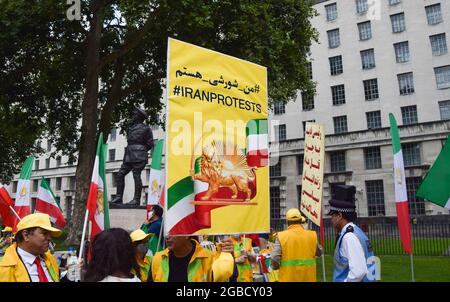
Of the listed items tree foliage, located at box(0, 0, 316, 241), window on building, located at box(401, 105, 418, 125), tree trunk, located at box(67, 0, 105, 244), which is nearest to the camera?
tree foliage, located at box(0, 0, 316, 241)

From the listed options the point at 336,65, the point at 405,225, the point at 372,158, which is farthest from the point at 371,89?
the point at 405,225

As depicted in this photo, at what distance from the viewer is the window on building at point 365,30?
43.6 metres

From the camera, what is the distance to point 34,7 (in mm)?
16625

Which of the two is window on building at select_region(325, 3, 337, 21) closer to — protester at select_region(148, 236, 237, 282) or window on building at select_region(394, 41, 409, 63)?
window on building at select_region(394, 41, 409, 63)

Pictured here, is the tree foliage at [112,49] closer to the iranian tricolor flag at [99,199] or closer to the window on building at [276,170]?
the iranian tricolor flag at [99,199]

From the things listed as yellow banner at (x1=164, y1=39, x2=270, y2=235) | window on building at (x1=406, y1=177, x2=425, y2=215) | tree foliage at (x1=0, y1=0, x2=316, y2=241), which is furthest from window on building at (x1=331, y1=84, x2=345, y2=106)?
yellow banner at (x1=164, y1=39, x2=270, y2=235)

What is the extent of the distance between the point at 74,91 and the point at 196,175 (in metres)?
21.3

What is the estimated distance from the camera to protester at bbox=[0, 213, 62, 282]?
348cm

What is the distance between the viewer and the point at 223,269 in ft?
10.6

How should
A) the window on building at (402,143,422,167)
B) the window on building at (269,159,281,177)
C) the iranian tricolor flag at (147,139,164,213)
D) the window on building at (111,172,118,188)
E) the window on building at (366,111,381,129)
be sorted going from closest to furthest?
the iranian tricolor flag at (147,139,164,213)
the window on building at (402,143,422,167)
the window on building at (366,111,381,129)
the window on building at (269,159,281,177)
the window on building at (111,172,118,188)

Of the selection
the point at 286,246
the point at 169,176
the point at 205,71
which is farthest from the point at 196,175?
the point at 286,246

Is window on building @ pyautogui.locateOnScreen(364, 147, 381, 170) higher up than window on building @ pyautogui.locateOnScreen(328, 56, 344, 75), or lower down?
lower down

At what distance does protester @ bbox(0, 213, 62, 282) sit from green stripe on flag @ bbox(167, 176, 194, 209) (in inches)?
40.6
